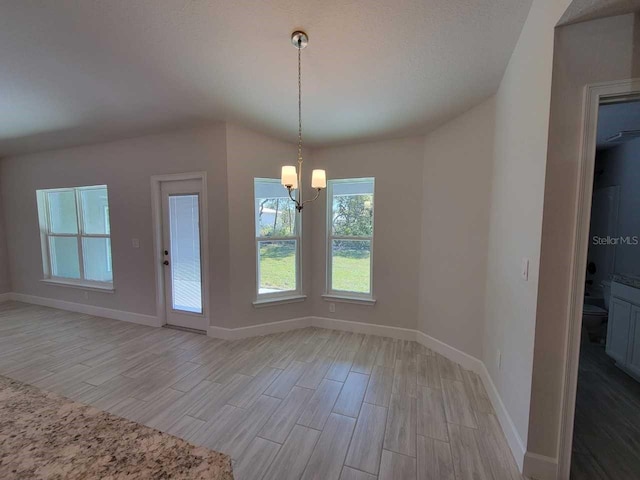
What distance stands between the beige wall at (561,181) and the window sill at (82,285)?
506cm

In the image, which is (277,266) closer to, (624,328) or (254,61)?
(254,61)

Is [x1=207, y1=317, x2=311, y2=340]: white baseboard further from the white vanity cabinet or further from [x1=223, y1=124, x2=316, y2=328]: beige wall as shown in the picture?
the white vanity cabinet

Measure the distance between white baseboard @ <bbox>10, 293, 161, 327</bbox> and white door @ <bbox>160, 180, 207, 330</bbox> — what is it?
350 millimetres

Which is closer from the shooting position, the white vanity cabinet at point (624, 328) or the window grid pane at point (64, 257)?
the white vanity cabinet at point (624, 328)

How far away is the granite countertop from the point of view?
55 centimetres

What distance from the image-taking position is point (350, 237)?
141 inches

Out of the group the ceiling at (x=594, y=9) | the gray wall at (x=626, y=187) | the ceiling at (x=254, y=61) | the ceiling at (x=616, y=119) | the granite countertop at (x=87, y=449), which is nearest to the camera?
the granite countertop at (x=87, y=449)

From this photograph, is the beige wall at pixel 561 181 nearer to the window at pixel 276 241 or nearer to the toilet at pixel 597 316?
the toilet at pixel 597 316

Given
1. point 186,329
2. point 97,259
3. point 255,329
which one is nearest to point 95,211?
point 97,259

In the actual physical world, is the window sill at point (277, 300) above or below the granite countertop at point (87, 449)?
below

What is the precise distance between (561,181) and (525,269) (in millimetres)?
551

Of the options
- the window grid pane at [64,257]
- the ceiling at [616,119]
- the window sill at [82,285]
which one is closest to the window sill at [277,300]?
the window sill at [82,285]

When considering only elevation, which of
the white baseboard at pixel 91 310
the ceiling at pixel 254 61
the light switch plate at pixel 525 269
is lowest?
the white baseboard at pixel 91 310

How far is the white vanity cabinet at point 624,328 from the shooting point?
2.08 metres
